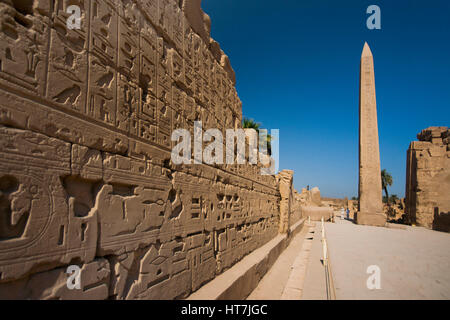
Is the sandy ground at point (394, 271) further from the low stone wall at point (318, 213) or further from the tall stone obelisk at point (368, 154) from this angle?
the low stone wall at point (318, 213)

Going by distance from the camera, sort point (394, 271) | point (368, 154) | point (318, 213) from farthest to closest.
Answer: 1. point (318, 213)
2. point (368, 154)
3. point (394, 271)

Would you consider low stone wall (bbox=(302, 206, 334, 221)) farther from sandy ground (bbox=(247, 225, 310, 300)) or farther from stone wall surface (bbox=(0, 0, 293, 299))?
stone wall surface (bbox=(0, 0, 293, 299))

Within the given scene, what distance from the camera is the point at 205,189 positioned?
3857 millimetres

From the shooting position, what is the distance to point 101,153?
2057 millimetres

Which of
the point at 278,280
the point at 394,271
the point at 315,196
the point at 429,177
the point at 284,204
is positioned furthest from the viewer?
the point at 315,196

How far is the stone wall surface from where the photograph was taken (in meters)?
1.49

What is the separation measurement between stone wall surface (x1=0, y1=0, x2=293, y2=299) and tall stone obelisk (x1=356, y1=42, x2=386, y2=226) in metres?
15.7

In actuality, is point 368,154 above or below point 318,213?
above

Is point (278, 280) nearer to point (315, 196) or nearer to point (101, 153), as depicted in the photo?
point (101, 153)

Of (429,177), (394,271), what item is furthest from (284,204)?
(429,177)

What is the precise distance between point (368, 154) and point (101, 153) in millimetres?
17678

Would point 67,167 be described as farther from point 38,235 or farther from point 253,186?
point 253,186

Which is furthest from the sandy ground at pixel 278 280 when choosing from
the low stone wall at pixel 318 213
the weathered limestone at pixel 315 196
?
the weathered limestone at pixel 315 196
